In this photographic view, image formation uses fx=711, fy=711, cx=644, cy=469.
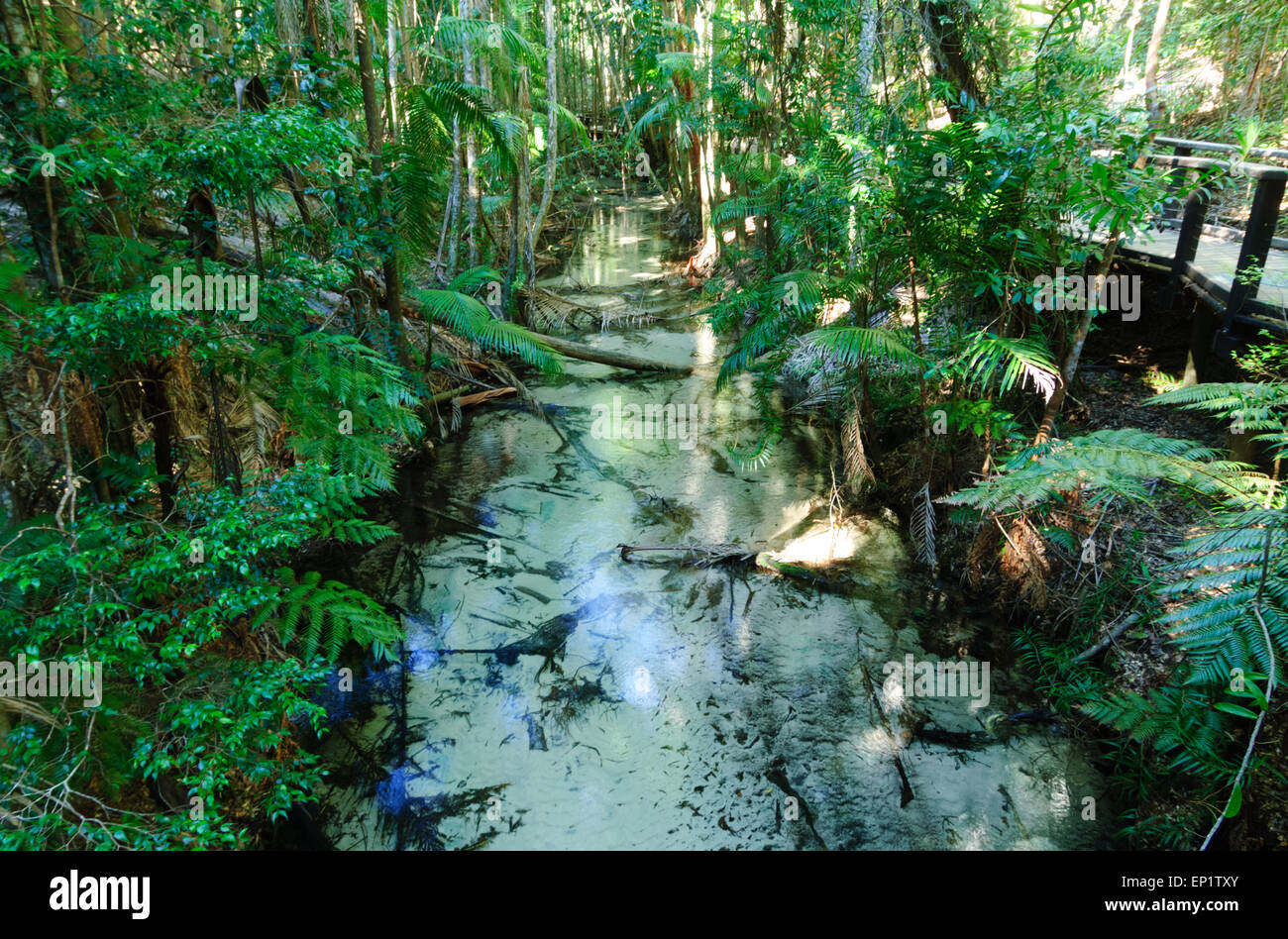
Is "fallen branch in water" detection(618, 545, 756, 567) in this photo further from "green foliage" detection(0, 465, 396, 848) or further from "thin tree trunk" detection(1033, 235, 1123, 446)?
"green foliage" detection(0, 465, 396, 848)

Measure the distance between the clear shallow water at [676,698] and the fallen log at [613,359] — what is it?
2.63 metres

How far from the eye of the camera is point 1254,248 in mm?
4316

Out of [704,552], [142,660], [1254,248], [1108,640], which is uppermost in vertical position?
[1254,248]

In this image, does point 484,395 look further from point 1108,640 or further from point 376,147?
point 1108,640

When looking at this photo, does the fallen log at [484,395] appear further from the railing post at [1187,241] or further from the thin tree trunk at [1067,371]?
the railing post at [1187,241]

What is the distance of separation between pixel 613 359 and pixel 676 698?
5.63m

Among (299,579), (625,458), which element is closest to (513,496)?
(625,458)

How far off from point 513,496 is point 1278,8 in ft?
30.3

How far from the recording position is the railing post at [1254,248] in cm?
417

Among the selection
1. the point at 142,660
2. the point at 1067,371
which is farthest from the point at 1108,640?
the point at 142,660

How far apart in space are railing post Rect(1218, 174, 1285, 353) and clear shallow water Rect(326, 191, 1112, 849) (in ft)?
7.99

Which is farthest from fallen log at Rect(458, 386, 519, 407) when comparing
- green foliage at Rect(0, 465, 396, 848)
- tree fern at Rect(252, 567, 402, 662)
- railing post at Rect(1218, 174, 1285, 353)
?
railing post at Rect(1218, 174, 1285, 353)

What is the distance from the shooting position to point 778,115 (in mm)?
8062
